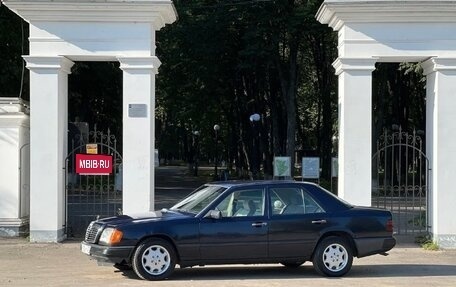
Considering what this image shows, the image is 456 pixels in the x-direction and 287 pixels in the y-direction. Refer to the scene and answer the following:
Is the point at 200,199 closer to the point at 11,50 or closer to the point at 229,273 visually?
the point at 229,273

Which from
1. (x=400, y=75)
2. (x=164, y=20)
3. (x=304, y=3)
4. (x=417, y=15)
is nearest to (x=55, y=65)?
(x=164, y=20)

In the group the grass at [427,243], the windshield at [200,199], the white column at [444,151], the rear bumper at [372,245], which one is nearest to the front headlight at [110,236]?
the windshield at [200,199]

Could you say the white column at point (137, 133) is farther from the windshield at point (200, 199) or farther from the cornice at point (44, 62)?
the windshield at point (200, 199)

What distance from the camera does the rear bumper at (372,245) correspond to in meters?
11.9

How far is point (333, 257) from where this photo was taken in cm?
1189

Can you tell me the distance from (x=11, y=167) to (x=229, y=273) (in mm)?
6718

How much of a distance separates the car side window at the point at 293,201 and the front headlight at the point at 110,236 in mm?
2494

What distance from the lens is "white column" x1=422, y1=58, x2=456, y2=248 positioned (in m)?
15.8

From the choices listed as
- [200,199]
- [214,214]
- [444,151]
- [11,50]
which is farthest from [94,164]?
[11,50]

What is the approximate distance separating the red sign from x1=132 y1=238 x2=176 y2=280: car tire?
5.38 m

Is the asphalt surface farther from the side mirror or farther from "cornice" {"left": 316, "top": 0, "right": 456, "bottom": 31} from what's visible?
"cornice" {"left": 316, "top": 0, "right": 456, "bottom": 31}

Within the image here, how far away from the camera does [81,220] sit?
19469mm

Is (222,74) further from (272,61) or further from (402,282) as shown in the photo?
(402,282)

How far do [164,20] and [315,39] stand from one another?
24.5 m
